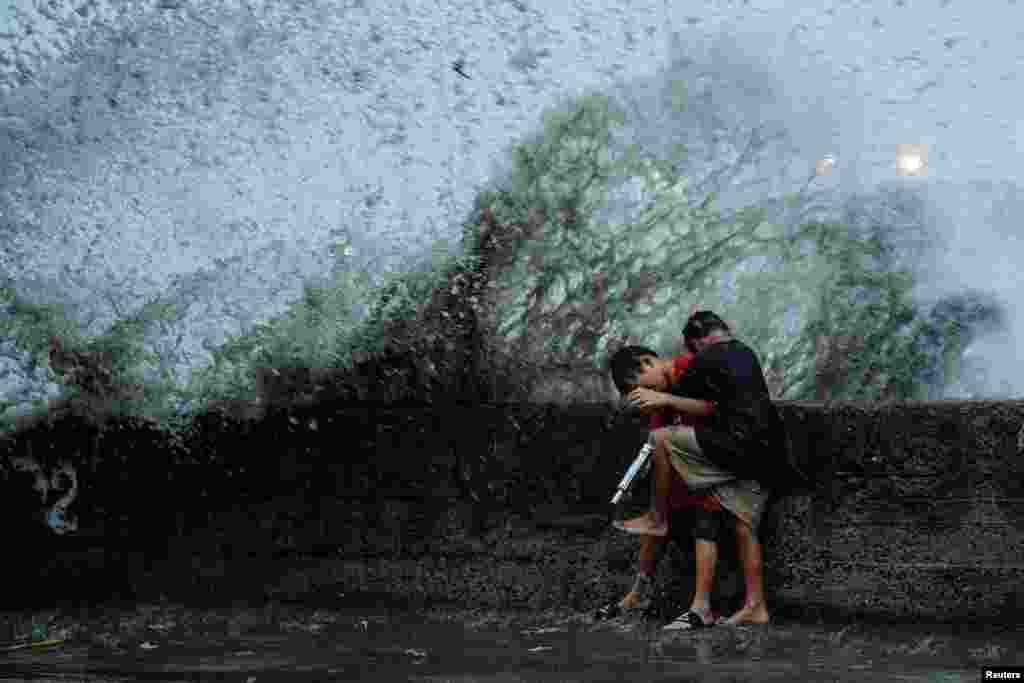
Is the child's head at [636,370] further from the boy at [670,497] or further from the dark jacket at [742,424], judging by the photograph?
the dark jacket at [742,424]

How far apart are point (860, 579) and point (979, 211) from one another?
2123mm

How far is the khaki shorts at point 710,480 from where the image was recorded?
18.5 ft

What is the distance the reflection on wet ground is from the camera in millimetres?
4676

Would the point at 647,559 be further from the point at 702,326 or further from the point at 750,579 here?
the point at 702,326

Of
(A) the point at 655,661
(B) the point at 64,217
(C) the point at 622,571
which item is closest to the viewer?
(A) the point at 655,661

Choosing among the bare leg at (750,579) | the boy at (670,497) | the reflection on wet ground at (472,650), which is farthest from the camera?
the boy at (670,497)

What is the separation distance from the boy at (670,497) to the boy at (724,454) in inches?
1.6

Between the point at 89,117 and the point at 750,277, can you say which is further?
the point at 89,117

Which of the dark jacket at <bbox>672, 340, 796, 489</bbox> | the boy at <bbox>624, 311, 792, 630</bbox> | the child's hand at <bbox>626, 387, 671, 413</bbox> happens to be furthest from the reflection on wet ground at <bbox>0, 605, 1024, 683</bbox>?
the child's hand at <bbox>626, 387, 671, 413</bbox>

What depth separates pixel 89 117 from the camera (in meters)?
7.39

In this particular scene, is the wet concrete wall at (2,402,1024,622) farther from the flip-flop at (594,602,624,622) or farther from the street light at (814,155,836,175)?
the street light at (814,155,836,175)

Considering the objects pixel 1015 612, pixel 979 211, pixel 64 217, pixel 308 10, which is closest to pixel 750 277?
pixel 979 211

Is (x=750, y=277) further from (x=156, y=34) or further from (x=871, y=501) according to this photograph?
(x=156, y=34)

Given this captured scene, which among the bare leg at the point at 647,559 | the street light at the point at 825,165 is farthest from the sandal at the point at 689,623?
the street light at the point at 825,165
